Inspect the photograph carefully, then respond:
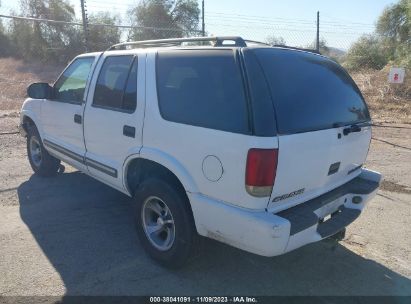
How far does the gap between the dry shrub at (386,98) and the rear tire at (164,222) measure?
920 centimetres

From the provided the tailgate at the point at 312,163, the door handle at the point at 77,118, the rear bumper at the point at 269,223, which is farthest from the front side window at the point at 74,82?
the tailgate at the point at 312,163

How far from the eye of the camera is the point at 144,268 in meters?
3.81

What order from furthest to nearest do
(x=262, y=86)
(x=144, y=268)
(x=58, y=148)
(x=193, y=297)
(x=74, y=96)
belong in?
(x=58, y=148), (x=74, y=96), (x=144, y=268), (x=193, y=297), (x=262, y=86)

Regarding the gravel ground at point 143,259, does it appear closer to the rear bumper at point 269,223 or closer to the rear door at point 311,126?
the rear bumper at point 269,223

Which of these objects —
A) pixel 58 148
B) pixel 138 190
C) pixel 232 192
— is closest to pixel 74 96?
pixel 58 148

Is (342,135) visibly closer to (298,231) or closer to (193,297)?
(298,231)

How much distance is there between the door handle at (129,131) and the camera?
12.8ft

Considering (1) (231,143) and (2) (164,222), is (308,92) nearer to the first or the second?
(1) (231,143)

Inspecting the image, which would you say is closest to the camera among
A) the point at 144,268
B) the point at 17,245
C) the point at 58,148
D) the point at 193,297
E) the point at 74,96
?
the point at 193,297

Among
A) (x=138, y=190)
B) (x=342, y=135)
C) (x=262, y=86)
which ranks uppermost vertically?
(x=262, y=86)

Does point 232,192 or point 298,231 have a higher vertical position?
point 232,192

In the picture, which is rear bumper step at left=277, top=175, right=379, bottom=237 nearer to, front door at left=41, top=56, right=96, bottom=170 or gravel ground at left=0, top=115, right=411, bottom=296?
gravel ground at left=0, top=115, right=411, bottom=296

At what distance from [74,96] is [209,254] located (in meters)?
2.46

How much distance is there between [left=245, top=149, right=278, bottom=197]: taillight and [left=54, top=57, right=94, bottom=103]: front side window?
2611mm
